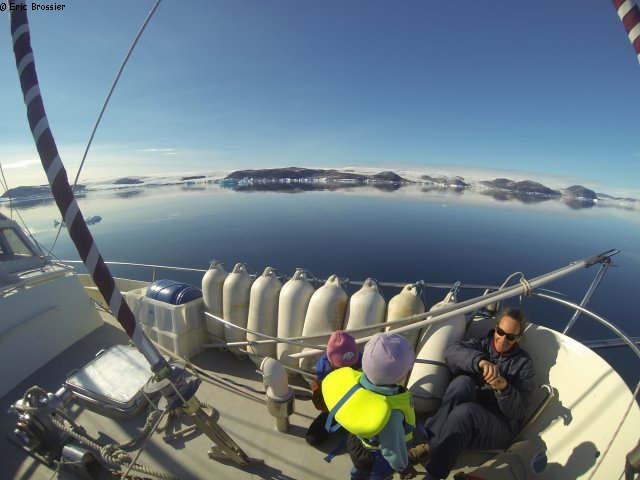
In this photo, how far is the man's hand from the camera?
2.53 meters

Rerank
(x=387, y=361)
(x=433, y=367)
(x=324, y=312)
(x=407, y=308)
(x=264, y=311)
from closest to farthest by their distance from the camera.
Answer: (x=387, y=361) < (x=433, y=367) < (x=407, y=308) < (x=324, y=312) < (x=264, y=311)

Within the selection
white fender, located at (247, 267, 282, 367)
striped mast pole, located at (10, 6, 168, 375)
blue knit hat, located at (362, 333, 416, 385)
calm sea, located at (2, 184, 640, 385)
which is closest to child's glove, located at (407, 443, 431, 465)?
blue knit hat, located at (362, 333, 416, 385)

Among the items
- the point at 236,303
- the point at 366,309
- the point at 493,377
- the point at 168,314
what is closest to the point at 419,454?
the point at 493,377

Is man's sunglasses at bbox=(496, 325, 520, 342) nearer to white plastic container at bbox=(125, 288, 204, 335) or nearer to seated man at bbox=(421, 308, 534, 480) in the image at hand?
seated man at bbox=(421, 308, 534, 480)

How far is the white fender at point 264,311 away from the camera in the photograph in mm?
3957

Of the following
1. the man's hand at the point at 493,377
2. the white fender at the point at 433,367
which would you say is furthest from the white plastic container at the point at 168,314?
the man's hand at the point at 493,377

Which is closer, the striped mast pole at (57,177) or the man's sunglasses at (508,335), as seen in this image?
the striped mast pole at (57,177)

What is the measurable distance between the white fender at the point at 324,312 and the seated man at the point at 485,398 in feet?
4.54

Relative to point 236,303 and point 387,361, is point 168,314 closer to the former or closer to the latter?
point 236,303

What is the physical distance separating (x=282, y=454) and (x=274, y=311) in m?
1.68

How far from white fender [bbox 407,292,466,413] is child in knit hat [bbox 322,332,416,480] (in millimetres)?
1219

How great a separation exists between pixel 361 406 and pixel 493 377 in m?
1.53

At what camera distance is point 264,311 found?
3.97 meters

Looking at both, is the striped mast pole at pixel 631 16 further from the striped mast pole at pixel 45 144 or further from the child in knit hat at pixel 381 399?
the striped mast pole at pixel 45 144
